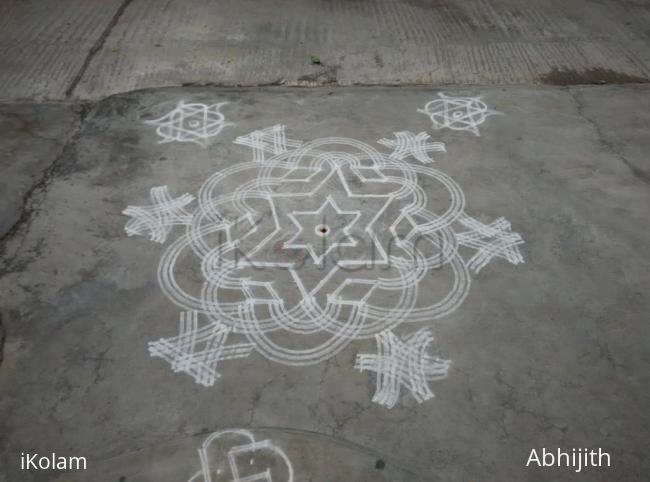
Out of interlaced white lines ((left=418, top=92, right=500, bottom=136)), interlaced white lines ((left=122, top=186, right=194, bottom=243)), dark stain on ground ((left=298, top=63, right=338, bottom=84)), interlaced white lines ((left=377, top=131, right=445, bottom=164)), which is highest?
interlaced white lines ((left=418, top=92, right=500, bottom=136))

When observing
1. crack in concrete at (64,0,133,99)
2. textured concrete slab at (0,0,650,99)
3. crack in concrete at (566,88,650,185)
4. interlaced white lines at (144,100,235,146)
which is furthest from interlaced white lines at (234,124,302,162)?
crack in concrete at (566,88,650,185)

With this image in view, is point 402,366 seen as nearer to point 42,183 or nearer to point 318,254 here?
point 318,254

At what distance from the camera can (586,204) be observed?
12.4 ft

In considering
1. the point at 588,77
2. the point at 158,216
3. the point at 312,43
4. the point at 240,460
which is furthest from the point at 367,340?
the point at 588,77

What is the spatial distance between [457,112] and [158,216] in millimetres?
2715

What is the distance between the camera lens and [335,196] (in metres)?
3.80

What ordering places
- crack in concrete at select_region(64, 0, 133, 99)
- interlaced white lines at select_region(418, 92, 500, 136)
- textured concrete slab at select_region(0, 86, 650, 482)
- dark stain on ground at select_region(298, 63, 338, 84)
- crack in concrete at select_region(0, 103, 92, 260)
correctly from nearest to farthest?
textured concrete slab at select_region(0, 86, 650, 482) → crack in concrete at select_region(0, 103, 92, 260) → interlaced white lines at select_region(418, 92, 500, 136) → crack in concrete at select_region(64, 0, 133, 99) → dark stain on ground at select_region(298, 63, 338, 84)

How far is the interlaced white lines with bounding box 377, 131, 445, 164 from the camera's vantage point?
412cm

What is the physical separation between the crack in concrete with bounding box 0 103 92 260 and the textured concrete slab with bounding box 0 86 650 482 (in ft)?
0.14

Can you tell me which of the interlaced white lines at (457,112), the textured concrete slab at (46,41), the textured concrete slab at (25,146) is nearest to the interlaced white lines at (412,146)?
the interlaced white lines at (457,112)

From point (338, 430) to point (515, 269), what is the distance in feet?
5.19

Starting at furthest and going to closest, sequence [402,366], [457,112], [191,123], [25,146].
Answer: [457,112] → [191,123] → [25,146] → [402,366]

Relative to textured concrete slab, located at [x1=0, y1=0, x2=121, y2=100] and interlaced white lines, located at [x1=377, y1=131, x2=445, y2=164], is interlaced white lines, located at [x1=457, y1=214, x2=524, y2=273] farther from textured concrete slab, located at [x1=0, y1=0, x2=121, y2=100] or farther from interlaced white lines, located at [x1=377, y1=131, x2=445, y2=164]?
textured concrete slab, located at [x1=0, y1=0, x2=121, y2=100]

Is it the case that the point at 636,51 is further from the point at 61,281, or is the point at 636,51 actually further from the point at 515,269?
the point at 61,281
